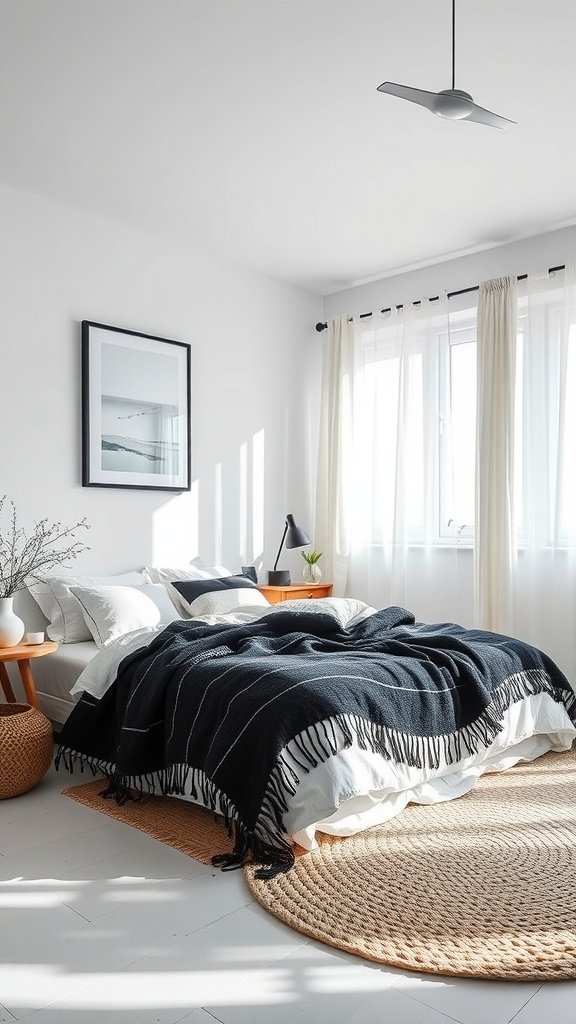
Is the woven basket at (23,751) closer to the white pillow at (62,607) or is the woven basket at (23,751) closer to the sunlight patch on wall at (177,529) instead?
the white pillow at (62,607)

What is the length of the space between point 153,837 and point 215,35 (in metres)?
2.78

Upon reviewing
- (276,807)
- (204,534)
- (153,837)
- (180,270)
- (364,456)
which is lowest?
(153,837)

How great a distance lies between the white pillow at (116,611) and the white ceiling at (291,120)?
203 centimetres

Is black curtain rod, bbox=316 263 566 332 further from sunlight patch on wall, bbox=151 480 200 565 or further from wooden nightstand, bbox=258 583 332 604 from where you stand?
wooden nightstand, bbox=258 583 332 604

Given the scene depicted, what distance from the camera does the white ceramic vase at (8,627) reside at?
3494 millimetres

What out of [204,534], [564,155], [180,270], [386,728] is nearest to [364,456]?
[204,534]

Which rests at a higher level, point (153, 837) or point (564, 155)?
point (564, 155)

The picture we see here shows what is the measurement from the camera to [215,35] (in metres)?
2.86

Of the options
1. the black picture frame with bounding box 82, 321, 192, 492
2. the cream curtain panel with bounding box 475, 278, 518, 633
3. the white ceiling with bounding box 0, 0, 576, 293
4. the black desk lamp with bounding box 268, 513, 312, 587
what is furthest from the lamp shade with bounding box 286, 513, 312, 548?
the white ceiling with bounding box 0, 0, 576, 293

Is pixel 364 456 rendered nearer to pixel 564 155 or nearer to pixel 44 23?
pixel 564 155

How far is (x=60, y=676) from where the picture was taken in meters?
3.72

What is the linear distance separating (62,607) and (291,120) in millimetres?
2474

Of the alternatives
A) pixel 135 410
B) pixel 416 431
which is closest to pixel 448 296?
pixel 416 431

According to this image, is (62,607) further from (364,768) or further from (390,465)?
(390,465)
